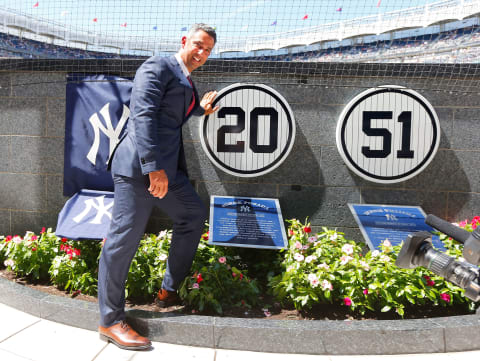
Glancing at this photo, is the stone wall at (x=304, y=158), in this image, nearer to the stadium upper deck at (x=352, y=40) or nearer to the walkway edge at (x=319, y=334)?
the walkway edge at (x=319, y=334)

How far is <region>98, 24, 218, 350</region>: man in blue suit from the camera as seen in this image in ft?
7.03

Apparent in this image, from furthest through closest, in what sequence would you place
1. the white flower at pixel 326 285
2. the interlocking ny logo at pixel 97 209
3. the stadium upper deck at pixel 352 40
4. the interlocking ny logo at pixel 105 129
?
1. the stadium upper deck at pixel 352 40
2. the interlocking ny logo at pixel 105 129
3. the interlocking ny logo at pixel 97 209
4. the white flower at pixel 326 285

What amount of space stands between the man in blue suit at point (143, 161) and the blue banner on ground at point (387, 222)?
76.3 inches

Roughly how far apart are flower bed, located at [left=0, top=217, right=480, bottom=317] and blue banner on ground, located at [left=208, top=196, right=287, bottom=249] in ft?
0.41

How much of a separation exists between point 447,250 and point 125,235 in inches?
101

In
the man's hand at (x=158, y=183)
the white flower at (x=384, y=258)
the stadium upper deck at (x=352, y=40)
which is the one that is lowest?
the white flower at (x=384, y=258)

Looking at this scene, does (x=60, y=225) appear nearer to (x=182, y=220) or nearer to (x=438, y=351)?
(x=182, y=220)

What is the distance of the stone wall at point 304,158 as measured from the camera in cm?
367

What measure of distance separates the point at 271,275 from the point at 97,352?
57.9 inches

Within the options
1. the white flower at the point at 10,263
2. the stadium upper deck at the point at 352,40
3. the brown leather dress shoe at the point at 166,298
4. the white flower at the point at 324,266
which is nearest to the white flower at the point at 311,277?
the white flower at the point at 324,266

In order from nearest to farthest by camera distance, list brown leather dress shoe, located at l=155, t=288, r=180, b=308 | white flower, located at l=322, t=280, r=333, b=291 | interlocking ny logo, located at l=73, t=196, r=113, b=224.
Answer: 1. white flower, located at l=322, t=280, r=333, b=291
2. brown leather dress shoe, located at l=155, t=288, r=180, b=308
3. interlocking ny logo, located at l=73, t=196, r=113, b=224

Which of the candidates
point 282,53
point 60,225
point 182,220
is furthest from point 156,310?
point 282,53

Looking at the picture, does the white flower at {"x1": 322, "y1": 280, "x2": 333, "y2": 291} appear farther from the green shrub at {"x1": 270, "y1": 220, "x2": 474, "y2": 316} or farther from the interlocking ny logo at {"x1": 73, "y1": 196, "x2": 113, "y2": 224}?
the interlocking ny logo at {"x1": 73, "y1": 196, "x2": 113, "y2": 224}

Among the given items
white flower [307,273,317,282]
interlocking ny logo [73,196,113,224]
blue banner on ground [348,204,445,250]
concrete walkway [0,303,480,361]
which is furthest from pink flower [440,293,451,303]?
interlocking ny logo [73,196,113,224]
